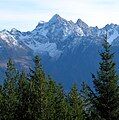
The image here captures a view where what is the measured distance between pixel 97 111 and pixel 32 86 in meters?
11.9

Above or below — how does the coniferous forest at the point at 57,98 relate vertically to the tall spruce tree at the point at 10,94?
below

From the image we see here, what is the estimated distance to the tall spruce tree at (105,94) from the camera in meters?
43.6

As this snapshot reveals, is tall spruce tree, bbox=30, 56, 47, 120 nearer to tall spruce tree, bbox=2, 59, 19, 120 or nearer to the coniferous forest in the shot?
the coniferous forest

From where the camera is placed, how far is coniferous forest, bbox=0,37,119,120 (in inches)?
1729

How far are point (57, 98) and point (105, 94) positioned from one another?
23952 mm

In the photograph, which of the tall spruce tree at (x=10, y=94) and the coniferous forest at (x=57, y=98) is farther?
the tall spruce tree at (x=10, y=94)

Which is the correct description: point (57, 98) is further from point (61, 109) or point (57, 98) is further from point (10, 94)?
point (61, 109)

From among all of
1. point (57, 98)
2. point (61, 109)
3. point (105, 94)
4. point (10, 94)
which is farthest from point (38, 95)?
point (57, 98)

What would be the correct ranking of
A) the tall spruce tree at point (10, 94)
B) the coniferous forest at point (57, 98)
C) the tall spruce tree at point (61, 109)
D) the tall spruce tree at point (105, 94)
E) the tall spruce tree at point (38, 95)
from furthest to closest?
the tall spruce tree at point (10, 94), the tall spruce tree at point (61, 109), the tall spruce tree at point (38, 95), the coniferous forest at point (57, 98), the tall spruce tree at point (105, 94)

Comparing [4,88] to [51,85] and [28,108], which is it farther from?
[28,108]

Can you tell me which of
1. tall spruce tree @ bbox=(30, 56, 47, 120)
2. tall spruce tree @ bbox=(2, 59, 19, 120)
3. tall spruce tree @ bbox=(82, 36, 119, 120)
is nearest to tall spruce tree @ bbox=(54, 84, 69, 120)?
tall spruce tree @ bbox=(2, 59, 19, 120)

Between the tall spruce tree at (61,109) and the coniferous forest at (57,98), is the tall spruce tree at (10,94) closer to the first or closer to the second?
the coniferous forest at (57,98)

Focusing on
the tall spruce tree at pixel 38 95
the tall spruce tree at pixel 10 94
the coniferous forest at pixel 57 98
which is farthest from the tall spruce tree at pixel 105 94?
the tall spruce tree at pixel 10 94

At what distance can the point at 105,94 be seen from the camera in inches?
1735
